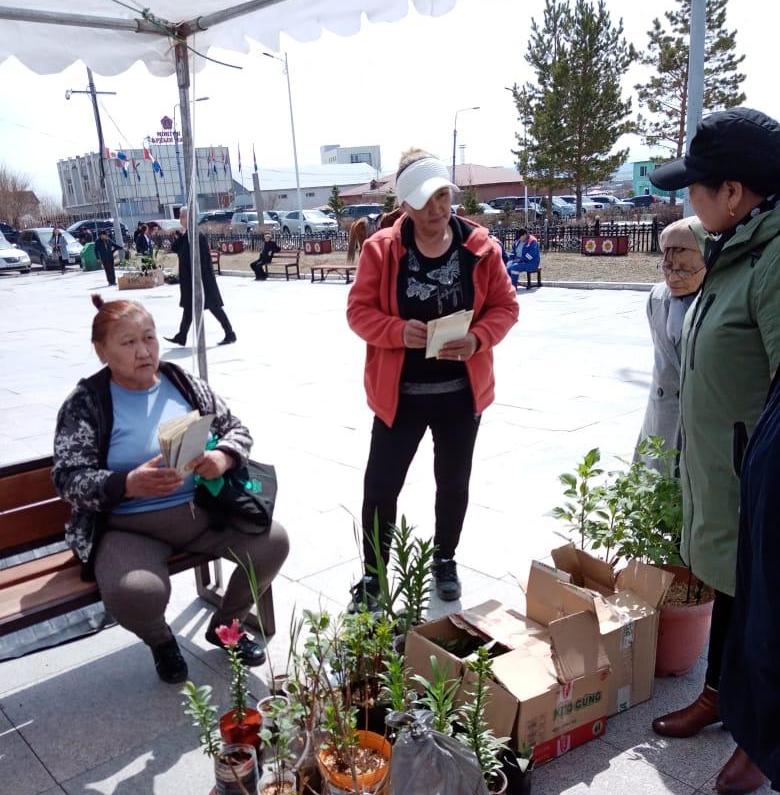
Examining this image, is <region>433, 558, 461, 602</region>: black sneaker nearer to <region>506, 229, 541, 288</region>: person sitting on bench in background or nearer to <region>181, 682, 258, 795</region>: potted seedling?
<region>181, 682, 258, 795</region>: potted seedling

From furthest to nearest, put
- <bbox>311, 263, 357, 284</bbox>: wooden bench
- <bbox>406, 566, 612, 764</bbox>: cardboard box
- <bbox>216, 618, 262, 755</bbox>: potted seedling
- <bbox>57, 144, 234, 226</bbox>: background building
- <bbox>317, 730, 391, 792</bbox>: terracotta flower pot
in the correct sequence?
<bbox>57, 144, 234, 226</bbox>: background building < <bbox>311, 263, 357, 284</bbox>: wooden bench < <bbox>406, 566, 612, 764</bbox>: cardboard box < <bbox>216, 618, 262, 755</bbox>: potted seedling < <bbox>317, 730, 391, 792</bbox>: terracotta flower pot

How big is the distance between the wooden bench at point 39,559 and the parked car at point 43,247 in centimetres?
2836

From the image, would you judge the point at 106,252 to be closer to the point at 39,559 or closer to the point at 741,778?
the point at 39,559

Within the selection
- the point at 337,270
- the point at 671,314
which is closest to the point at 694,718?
the point at 671,314

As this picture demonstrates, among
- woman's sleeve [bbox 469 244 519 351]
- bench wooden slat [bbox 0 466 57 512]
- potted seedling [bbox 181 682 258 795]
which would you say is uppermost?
woman's sleeve [bbox 469 244 519 351]

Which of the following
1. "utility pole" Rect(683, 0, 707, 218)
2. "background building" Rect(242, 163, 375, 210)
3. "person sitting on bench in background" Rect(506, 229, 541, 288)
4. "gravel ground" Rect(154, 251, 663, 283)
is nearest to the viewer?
"utility pole" Rect(683, 0, 707, 218)

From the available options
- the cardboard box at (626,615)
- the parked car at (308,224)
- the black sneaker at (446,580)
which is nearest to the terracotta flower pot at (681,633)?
the cardboard box at (626,615)

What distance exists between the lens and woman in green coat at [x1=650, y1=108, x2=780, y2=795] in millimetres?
1930

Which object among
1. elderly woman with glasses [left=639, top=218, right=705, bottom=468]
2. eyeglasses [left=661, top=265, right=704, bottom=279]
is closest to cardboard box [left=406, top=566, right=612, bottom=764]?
elderly woman with glasses [left=639, top=218, right=705, bottom=468]

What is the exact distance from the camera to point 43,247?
1148 inches

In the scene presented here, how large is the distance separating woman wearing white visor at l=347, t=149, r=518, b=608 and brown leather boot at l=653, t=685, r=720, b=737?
3.74ft

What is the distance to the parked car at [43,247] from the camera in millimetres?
28828

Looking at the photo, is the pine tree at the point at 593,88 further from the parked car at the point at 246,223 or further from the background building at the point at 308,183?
the background building at the point at 308,183

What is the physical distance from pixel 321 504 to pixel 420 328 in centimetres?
193
